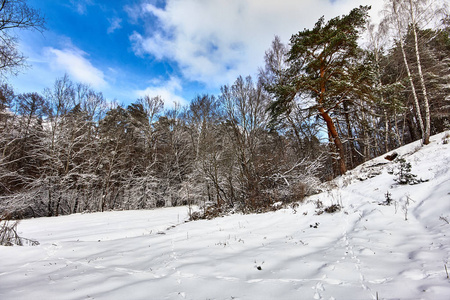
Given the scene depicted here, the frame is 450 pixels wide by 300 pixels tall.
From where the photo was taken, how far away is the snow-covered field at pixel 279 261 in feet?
7.38

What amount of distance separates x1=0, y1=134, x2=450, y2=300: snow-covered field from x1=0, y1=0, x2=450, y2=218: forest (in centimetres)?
329

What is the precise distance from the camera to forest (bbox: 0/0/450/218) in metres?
10.6

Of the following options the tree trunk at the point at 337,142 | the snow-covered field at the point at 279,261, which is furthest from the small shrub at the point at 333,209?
the tree trunk at the point at 337,142

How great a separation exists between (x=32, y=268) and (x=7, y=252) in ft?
4.56

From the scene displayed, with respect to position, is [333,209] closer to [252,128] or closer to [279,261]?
[279,261]

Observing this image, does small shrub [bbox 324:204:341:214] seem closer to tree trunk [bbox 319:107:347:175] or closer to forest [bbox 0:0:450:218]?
forest [bbox 0:0:450:218]

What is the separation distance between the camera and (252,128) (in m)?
13.5

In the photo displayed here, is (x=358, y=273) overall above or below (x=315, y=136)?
below

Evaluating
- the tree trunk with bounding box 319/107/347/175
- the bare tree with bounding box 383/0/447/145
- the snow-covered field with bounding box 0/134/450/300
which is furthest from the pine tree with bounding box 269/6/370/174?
the snow-covered field with bounding box 0/134/450/300

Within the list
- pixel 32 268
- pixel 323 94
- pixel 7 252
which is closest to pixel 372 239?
pixel 32 268

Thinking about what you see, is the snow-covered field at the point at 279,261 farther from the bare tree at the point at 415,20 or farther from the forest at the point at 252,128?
the bare tree at the point at 415,20

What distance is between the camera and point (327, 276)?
245 centimetres

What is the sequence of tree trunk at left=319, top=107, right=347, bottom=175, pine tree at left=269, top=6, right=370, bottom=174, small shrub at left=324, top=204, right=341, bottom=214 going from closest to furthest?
small shrub at left=324, top=204, right=341, bottom=214
pine tree at left=269, top=6, right=370, bottom=174
tree trunk at left=319, top=107, right=347, bottom=175

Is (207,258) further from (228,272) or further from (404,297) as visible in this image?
(404,297)
